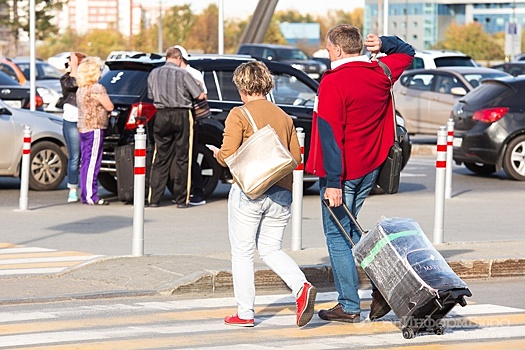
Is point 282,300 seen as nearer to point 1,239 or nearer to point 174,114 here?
point 1,239

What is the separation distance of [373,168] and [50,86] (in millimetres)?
26002

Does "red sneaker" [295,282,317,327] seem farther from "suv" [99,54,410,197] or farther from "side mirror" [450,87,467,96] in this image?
"side mirror" [450,87,467,96]

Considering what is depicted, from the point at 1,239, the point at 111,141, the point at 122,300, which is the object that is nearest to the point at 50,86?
the point at 111,141

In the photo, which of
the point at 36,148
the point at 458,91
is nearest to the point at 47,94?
the point at 458,91

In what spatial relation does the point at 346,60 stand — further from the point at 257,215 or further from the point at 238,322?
the point at 238,322

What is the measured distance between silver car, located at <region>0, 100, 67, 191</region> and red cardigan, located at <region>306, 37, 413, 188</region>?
9.02 metres

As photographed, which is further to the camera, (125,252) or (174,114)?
(174,114)

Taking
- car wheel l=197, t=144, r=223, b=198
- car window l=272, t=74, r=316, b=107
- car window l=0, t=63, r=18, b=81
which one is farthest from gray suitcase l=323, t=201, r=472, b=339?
car window l=0, t=63, r=18, b=81

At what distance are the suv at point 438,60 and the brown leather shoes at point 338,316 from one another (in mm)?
25053

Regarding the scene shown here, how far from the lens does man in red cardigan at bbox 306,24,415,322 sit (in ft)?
25.9

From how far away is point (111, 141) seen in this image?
15141 mm

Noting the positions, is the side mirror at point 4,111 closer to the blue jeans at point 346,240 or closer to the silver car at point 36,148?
the silver car at point 36,148

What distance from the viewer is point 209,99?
1555cm

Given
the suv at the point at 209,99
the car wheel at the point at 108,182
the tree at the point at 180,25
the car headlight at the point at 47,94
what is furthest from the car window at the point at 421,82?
the tree at the point at 180,25
